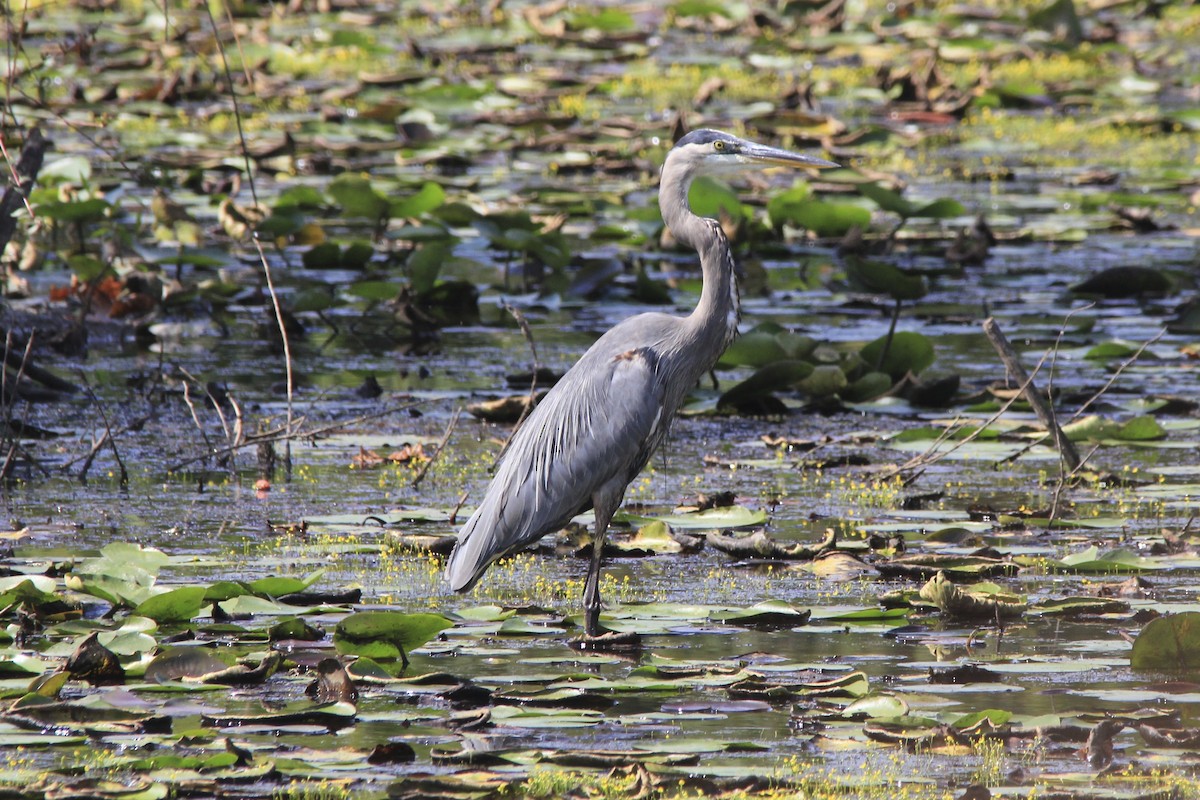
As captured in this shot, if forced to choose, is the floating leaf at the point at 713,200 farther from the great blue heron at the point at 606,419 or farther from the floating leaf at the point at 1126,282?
the great blue heron at the point at 606,419

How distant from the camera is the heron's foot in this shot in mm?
4867

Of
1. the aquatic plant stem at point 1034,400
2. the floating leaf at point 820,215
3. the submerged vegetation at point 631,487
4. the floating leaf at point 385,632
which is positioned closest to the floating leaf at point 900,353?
the submerged vegetation at point 631,487

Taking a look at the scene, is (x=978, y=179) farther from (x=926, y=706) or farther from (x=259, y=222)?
(x=926, y=706)

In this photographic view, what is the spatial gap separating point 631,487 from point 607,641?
6.64 ft

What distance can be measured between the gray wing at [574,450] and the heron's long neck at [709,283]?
22cm

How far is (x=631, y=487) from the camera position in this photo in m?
6.88

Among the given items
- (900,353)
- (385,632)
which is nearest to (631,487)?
(900,353)

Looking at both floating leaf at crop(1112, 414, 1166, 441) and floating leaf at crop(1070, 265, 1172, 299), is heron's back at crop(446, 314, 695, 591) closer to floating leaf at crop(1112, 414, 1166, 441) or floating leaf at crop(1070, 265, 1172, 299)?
floating leaf at crop(1112, 414, 1166, 441)

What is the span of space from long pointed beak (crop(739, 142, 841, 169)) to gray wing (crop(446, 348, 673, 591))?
33.7 inches

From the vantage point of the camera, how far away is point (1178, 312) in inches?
A: 360

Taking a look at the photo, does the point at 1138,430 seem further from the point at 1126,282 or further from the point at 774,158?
the point at 1126,282

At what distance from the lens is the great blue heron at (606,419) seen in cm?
519

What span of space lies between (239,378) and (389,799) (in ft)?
16.8

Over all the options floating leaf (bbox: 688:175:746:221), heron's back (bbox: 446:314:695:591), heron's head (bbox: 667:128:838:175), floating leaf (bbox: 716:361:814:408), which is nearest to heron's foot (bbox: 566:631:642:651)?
heron's back (bbox: 446:314:695:591)
